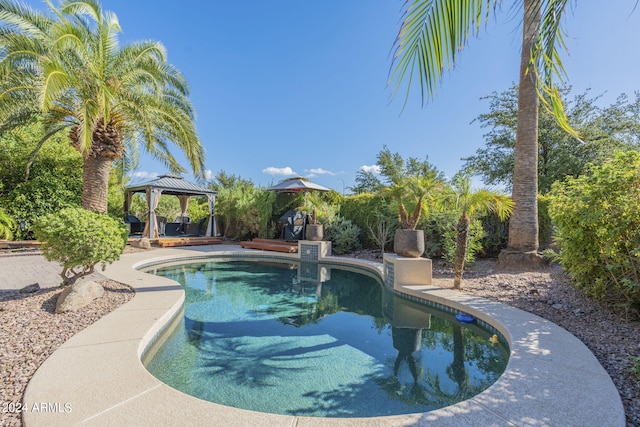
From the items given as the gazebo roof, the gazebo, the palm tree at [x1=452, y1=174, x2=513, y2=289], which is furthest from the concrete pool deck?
the gazebo roof

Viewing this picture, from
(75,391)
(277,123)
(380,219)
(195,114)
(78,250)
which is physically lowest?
(75,391)

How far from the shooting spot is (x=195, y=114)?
12.3m

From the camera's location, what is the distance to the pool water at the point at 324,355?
3072 mm

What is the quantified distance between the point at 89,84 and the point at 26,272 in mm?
5528

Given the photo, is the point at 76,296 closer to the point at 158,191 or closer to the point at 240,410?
the point at 240,410

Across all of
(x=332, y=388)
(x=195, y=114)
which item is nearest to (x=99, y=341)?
(x=332, y=388)

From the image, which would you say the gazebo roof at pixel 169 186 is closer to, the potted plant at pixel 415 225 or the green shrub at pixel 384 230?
the green shrub at pixel 384 230

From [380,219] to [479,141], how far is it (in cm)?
1171

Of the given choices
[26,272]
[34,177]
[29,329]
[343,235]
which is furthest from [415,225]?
[34,177]

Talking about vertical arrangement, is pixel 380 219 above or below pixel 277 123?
below

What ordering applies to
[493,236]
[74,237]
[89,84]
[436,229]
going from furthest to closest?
[436,229] → [493,236] → [89,84] → [74,237]

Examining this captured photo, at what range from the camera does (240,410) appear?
7.94 ft

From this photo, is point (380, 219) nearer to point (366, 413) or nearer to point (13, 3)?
point (366, 413)

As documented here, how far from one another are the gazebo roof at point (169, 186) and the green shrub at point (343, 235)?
814cm
